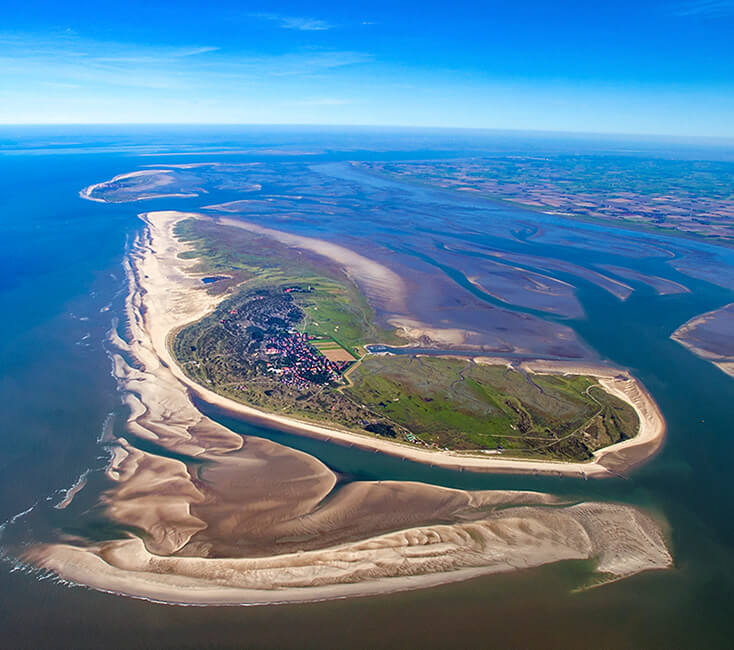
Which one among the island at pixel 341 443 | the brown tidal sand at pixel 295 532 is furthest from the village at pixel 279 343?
the brown tidal sand at pixel 295 532

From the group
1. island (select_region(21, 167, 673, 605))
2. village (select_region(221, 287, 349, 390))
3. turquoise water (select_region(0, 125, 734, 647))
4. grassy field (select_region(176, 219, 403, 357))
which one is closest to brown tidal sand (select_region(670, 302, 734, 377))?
turquoise water (select_region(0, 125, 734, 647))

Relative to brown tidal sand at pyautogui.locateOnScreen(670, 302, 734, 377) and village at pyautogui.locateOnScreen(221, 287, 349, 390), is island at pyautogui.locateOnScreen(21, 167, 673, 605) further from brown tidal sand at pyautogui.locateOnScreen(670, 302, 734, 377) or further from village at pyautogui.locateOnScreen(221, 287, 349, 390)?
brown tidal sand at pyautogui.locateOnScreen(670, 302, 734, 377)

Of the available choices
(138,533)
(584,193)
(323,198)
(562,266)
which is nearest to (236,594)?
(138,533)

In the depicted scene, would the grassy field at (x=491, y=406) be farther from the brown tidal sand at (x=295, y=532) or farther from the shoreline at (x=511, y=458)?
the brown tidal sand at (x=295, y=532)

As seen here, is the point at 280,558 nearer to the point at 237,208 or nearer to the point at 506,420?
the point at 506,420

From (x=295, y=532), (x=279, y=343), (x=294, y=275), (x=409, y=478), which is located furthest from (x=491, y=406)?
(x=294, y=275)

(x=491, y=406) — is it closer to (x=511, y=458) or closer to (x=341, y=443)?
(x=511, y=458)
